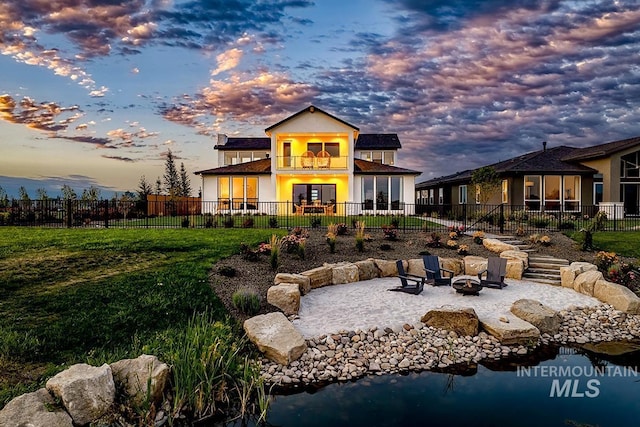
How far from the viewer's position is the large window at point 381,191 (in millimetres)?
28781

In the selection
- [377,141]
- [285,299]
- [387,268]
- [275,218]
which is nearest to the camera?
[285,299]

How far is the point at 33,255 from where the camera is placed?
36.7 ft

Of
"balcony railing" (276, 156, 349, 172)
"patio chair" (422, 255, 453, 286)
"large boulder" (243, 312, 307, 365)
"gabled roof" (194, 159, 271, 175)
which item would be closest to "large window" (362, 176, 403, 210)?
"balcony railing" (276, 156, 349, 172)

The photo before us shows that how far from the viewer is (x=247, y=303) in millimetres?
8484

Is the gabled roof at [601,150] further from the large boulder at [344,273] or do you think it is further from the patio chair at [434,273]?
the large boulder at [344,273]

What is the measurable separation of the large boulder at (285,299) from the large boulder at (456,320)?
2.83m

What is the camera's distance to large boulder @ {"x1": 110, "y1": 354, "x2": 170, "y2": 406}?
5.05 m

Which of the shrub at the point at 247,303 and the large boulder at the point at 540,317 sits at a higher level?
the shrub at the point at 247,303

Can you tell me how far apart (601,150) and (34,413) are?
101 feet

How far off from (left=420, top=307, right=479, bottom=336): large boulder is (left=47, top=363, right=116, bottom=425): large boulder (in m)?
5.89

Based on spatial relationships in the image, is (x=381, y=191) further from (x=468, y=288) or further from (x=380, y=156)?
(x=468, y=288)

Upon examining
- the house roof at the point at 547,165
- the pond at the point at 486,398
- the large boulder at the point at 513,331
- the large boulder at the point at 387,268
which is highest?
the house roof at the point at 547,165

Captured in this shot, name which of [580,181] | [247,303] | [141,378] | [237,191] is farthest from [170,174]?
[141,378]

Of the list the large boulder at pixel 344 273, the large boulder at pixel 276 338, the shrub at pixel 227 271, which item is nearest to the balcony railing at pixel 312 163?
the large boulder at pixel 344 273
